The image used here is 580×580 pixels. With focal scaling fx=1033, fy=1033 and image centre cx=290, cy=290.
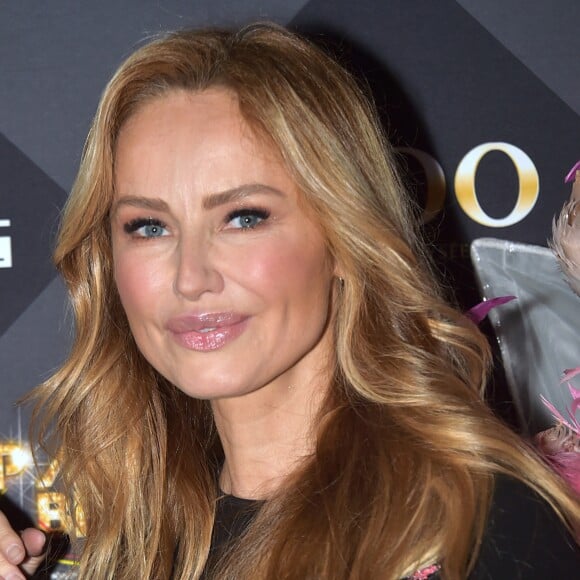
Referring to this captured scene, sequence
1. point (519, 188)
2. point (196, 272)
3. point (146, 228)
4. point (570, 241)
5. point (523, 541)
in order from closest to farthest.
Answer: point (523, 541) < point (196, 272) < point (146, 228) < point (570, 241) < point (519, 188)

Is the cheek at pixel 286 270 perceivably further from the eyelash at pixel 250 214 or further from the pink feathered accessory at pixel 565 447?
the pink feathered accessory at pixel 565 447

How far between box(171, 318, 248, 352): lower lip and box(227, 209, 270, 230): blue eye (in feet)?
0.41

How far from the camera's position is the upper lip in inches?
54.0

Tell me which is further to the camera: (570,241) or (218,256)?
(570,241)

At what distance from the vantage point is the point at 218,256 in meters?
1.36

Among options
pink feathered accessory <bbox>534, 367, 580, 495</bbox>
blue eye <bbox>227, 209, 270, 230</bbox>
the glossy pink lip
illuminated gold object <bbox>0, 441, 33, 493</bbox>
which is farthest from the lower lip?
illuminated gold object <bbox>0, 441, 33, 493</bbox>

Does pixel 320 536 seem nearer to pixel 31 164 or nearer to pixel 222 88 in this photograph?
pixel 222 88

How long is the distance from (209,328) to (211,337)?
0.01 metres

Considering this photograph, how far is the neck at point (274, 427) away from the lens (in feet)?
4.88

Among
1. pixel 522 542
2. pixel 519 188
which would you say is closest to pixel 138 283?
pixel 522 542

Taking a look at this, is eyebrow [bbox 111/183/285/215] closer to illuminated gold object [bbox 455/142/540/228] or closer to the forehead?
the forehead

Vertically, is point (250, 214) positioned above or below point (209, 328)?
above

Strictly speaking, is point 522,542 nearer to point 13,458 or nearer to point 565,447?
point 565,447

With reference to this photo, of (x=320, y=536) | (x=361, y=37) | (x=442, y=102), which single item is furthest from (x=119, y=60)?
(x=320, y=536)
